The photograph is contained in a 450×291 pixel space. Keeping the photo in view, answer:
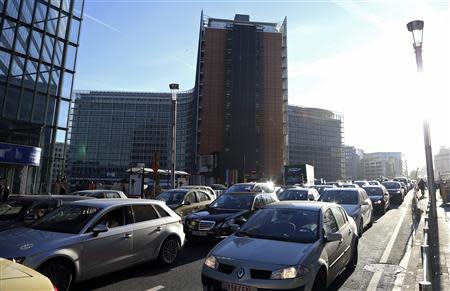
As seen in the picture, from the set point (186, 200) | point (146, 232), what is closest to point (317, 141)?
point (186, 200)

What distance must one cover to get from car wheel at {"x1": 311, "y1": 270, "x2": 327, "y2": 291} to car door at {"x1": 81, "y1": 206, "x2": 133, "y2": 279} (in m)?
3.54

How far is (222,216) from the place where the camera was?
35.0 feet

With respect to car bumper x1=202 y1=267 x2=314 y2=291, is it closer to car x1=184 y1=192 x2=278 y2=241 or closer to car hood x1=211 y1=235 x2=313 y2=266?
car hood x1=211 y1=235 x2=313 y2=266

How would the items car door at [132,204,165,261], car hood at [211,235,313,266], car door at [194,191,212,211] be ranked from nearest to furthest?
car hood at [211,235,313,266] → car door at [132,204,165,261] → car door at [194,191,212,211]

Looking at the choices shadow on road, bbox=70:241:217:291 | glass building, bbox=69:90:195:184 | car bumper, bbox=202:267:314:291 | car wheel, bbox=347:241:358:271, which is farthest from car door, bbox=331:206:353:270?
glass building, bbox=69:90:195:184

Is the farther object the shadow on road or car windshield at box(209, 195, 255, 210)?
car windshield at box(209, 195, 255, 210)

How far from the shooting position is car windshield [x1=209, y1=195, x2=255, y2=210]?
1167 centimetres

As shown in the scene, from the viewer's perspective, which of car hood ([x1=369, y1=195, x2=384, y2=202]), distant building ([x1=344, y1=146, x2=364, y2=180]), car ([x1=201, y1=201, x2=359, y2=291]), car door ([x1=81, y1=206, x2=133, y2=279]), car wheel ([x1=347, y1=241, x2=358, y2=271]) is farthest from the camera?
distant building ([x1=344, y1=146, x2=364, y2=180])

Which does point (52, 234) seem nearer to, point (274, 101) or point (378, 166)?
point (274, 101)

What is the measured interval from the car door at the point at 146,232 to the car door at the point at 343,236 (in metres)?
3.58

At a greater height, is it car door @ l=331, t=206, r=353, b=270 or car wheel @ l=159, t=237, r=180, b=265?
car door @ l=331, t=206, r=353, b=270

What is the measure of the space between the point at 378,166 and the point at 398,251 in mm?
141778

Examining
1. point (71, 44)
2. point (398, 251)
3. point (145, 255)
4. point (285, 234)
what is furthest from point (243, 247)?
point (71, 44)

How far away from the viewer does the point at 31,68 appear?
27.4 m
